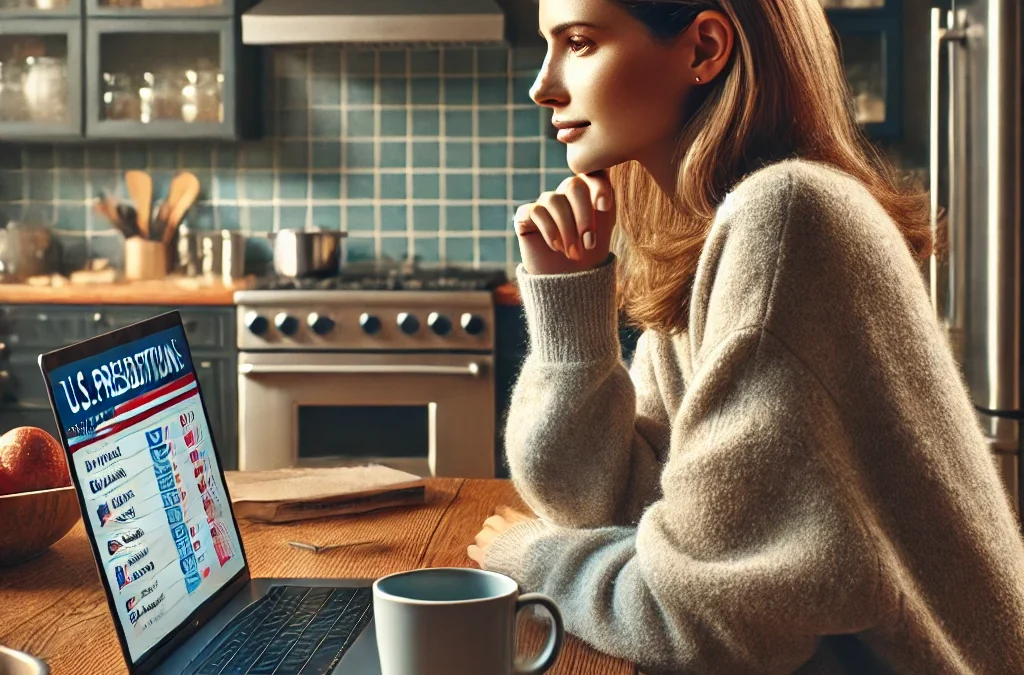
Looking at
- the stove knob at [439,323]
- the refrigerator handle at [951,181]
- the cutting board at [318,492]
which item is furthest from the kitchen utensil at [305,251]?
the cutting board at [318,492]

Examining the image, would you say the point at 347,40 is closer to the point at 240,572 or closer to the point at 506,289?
the point at 506,289

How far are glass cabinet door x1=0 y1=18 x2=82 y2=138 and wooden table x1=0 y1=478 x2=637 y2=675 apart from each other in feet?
8.56

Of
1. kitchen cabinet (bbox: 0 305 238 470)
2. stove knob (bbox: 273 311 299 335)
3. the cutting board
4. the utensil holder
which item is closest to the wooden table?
the cutting board

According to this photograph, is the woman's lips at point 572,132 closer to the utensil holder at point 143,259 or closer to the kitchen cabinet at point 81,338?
the kitchen cabinet at point 81,338

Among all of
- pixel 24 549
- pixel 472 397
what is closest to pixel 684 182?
pixel 24 549

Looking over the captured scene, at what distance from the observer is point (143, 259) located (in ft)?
12.6

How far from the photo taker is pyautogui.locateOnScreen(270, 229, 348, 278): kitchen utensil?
141 inches

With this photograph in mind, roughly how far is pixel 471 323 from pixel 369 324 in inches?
11.2

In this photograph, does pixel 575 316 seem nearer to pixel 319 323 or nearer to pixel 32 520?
pixel 32 520

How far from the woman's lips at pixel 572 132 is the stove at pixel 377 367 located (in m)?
2.05

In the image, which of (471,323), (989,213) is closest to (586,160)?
(989,213)

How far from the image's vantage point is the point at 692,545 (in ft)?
2.83

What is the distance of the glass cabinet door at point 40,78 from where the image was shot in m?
3.59

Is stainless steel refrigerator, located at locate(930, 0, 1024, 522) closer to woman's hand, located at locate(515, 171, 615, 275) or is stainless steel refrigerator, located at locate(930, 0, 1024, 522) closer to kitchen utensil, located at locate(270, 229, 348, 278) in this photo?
woman's hand, located at locate(515, 171, 615, 275)
